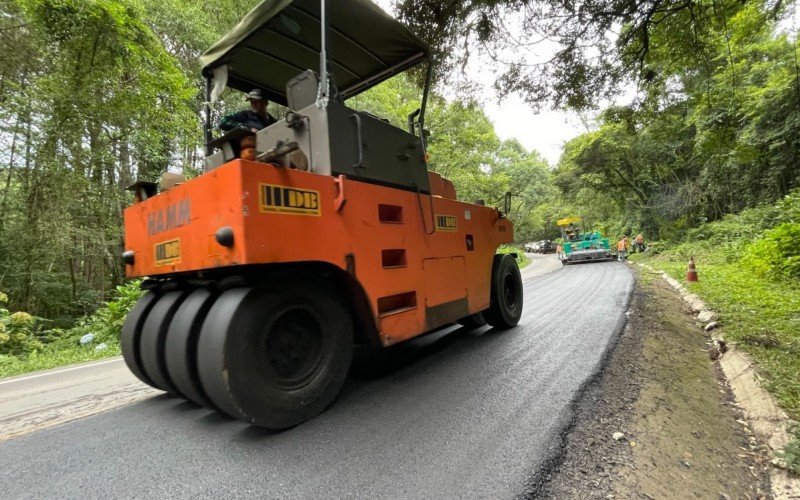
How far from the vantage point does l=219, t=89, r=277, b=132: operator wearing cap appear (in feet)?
9.37

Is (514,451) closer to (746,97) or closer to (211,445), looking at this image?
(211,445)

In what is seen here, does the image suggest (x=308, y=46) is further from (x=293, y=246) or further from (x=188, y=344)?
(x=188, y=344)

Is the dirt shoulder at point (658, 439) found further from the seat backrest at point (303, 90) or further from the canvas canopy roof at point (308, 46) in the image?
the canvas canopy roof at point (308, 46)

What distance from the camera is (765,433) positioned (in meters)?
2.20

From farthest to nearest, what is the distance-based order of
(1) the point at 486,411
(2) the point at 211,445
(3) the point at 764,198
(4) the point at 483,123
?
1. (4) the point at 483,123
2. (3) the point at 764,198
3. (1) the point at 486,411
4. (2) the point at 211,445

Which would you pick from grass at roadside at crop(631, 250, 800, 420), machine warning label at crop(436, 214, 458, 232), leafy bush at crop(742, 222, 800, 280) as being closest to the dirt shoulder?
grass at roadside at crop(631, 250, 800, 420)

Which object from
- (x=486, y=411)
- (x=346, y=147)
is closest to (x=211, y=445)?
(x=486, y=411)

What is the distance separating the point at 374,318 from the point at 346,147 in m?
1.14

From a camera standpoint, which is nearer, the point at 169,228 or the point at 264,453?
the point at 264,453

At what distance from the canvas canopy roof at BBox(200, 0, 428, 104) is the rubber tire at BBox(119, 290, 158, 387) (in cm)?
196

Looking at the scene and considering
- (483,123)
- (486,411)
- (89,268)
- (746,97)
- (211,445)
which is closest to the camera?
(211,445)

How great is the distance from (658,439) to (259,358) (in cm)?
216

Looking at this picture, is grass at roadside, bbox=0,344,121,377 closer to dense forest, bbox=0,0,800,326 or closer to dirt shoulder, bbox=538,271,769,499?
dense forest, bbox=0,0,800,326

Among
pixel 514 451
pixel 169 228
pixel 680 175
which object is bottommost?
pixel 514 451
